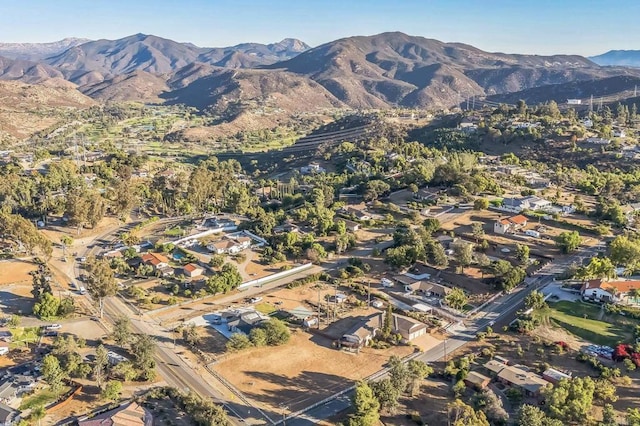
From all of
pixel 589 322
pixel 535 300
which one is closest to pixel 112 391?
pixel 535 300

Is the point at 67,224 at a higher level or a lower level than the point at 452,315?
higher

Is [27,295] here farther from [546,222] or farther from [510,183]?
[510,183]

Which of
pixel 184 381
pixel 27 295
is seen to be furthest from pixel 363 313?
pixel 27 295

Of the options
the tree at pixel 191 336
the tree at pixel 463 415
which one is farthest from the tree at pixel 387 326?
the tree at pixel 191 336

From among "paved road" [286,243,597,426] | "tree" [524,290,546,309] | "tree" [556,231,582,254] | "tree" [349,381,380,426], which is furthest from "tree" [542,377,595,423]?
"tree" [556,231,582,254]

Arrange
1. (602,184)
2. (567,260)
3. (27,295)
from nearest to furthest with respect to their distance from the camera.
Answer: (27,295)
(567,260)
(602,184)

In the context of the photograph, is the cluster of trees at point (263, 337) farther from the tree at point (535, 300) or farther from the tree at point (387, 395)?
the tree at point (535, 300)
